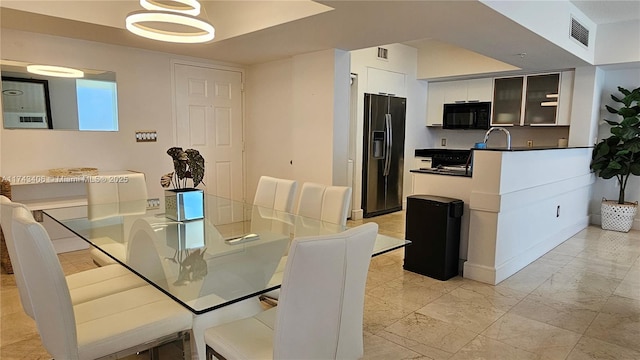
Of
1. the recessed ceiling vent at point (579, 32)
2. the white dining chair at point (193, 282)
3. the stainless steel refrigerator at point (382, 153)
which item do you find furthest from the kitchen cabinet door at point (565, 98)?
the white dining chair at point (193, 282)

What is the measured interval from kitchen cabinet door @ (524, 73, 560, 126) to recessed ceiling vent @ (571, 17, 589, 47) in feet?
2.75

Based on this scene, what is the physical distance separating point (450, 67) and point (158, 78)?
4.40 meters

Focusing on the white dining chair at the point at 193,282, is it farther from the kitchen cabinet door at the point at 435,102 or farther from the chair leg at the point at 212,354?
the kitchen cabinet door at the point at 435,102

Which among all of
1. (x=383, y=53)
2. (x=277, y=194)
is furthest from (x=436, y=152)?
(x=277, y=194)

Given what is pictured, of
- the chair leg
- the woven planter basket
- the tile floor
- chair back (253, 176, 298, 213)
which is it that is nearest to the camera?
the chair leg

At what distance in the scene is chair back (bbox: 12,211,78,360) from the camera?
1.47 m

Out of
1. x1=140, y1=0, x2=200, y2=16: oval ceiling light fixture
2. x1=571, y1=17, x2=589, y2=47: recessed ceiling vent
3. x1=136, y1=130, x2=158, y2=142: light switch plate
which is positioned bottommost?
x1=136, y1=130, x2=158, y2=142: light switch plate

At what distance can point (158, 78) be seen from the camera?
4820mm

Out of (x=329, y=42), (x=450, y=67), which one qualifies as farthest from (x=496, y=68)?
(x=329, y=42)

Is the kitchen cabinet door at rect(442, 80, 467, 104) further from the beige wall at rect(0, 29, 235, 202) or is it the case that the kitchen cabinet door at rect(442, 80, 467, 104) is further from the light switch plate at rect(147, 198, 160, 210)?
the light switch plate at rect(147, 198, 160, 210)

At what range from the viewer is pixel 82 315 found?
5.79 ft

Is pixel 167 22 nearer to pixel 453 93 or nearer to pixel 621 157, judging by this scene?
pixel 453 93

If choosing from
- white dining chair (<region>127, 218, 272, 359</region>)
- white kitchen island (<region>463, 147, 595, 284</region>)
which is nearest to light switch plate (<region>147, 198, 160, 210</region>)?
white dining chair (<region>127, 218, 272, 359</region>)

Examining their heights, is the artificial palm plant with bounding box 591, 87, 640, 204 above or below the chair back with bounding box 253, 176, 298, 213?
above
